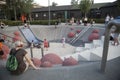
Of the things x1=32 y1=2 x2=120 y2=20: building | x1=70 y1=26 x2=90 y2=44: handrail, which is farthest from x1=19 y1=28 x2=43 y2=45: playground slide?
x1=32 y1=2 x2=120 y2=20: building

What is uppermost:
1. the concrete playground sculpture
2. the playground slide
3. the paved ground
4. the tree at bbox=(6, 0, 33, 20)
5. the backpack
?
the tree at bbox=(6, 0, 33, 20)

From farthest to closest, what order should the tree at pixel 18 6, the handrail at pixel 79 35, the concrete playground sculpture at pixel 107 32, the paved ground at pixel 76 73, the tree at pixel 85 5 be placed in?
the tree at pixel 18 6
the tree at pixel 85 5
the handrail at pixel 79 35
the paved ground at pixel 76 73
the concrete playground sculpture at pixel 107 32

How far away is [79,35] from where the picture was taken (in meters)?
18.6

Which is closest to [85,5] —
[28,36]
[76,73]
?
[28,36]

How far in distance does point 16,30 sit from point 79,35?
5.99m

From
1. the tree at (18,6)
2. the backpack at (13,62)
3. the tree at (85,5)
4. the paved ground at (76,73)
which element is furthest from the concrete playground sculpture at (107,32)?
the tree at (18,6)

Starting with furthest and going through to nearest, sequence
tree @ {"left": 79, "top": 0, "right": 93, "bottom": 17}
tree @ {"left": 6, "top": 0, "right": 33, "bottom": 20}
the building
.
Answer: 1. tree @ {"left": 6, "top": 0, "right": 33, "bottom": 20}
2. tree @ {"left": 79, "top": 0, "right": 93, "bottom": 17}
3. the building

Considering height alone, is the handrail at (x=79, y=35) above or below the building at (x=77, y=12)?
below

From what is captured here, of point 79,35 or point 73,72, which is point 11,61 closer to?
point 73,72

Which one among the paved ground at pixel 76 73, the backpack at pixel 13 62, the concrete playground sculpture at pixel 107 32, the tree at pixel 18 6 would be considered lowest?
the paved ground at pixel 76 73

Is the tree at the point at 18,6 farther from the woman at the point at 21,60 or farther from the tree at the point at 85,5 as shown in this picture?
the woman at the point at 21,60

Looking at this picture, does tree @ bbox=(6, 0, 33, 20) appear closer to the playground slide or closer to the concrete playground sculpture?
the playground slide

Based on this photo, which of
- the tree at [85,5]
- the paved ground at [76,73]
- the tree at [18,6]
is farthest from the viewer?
the tree at [18,6]

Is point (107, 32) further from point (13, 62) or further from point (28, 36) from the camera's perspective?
point (28, 36)
